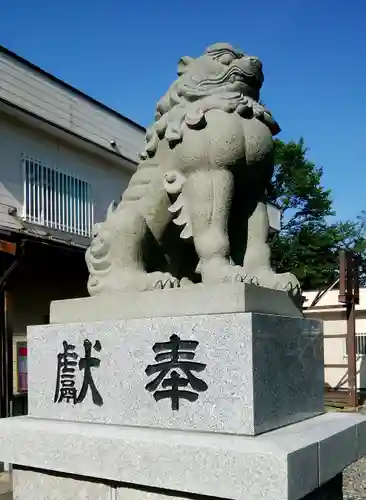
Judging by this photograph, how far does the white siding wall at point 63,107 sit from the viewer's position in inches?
325

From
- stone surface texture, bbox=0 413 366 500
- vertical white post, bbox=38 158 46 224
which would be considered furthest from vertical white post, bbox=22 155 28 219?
stone surface texture, bbox=0 413 366 500

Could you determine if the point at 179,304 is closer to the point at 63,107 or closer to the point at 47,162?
the point at 47,162

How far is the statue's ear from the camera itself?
3104 mm

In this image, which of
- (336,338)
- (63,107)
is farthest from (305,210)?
(63,107)

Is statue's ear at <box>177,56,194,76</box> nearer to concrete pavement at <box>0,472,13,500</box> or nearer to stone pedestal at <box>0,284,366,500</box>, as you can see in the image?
stone pedestal at <box>0,284,366,500</box>

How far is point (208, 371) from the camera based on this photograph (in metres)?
2.42

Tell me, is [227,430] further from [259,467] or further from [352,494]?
[352,494]

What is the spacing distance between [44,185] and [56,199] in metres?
0.30

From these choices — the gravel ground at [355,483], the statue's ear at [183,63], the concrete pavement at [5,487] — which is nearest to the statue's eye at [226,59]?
the statue's ear at [183,63]

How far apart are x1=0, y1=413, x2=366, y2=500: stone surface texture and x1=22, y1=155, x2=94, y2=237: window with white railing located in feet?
19.5

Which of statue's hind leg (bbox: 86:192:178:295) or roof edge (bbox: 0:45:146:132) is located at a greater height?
roof edge (bbox: 0:45:146:132)

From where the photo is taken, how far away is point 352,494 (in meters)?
6.15

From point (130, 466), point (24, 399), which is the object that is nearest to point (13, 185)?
point (24, 399)

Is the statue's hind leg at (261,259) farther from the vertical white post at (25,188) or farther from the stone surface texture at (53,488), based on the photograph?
the vertical white post at (25,188)
